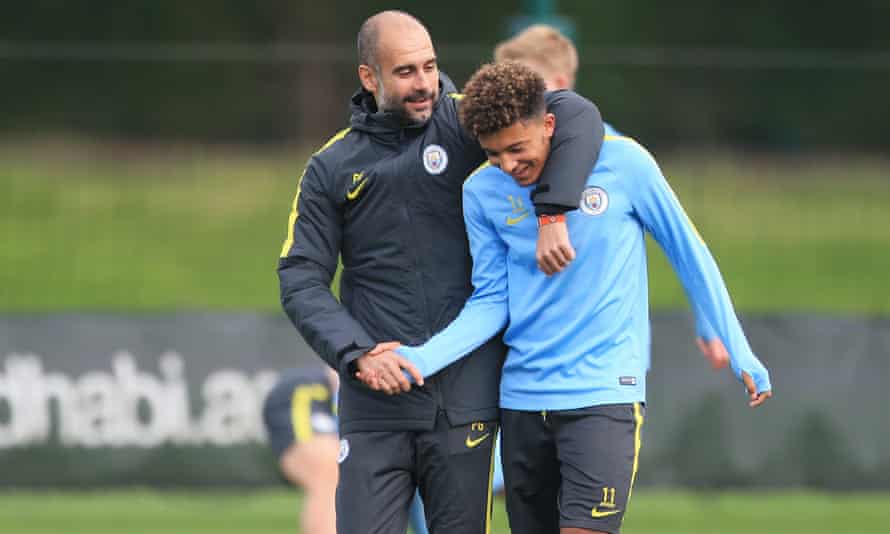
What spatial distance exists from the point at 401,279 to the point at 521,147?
66 cm

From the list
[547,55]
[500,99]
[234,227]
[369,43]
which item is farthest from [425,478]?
[234,227]

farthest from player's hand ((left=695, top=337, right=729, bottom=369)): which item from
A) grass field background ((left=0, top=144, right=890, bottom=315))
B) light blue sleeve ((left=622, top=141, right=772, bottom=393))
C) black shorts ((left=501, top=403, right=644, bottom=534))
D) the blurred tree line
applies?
grass field background ((left=0, top=144, right=890, bottom=315))

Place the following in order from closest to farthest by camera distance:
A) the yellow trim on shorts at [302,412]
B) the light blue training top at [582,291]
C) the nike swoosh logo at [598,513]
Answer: the nike swoosh logo at [598,513]
the light blue training top at [582,291]
the yellow trim on shorts at [302,412]

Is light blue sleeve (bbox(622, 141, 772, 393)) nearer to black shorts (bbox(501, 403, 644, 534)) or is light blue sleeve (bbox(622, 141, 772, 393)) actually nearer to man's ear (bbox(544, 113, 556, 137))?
man's ear (bbox(544, 113, 556, 137))

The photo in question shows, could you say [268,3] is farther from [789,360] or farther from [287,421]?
[287,421]

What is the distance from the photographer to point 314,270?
17.1ft

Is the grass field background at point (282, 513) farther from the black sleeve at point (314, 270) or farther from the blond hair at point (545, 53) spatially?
the black sleeve at point (314, 270)

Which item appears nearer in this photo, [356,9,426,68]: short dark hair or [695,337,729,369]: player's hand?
[356,9,426,68]: short dark hair

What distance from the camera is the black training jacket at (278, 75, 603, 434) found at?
5.14 meters

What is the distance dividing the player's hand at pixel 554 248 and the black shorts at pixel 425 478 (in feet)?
2.09

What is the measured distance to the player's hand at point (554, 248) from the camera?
4.84 meters

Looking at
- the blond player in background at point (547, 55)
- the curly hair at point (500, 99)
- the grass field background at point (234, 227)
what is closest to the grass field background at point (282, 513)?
the blond player in background at point (547, 55)

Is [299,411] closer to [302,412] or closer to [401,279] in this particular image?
[302,412]

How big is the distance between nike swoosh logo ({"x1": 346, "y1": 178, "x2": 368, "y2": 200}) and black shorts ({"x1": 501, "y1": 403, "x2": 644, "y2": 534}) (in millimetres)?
883
